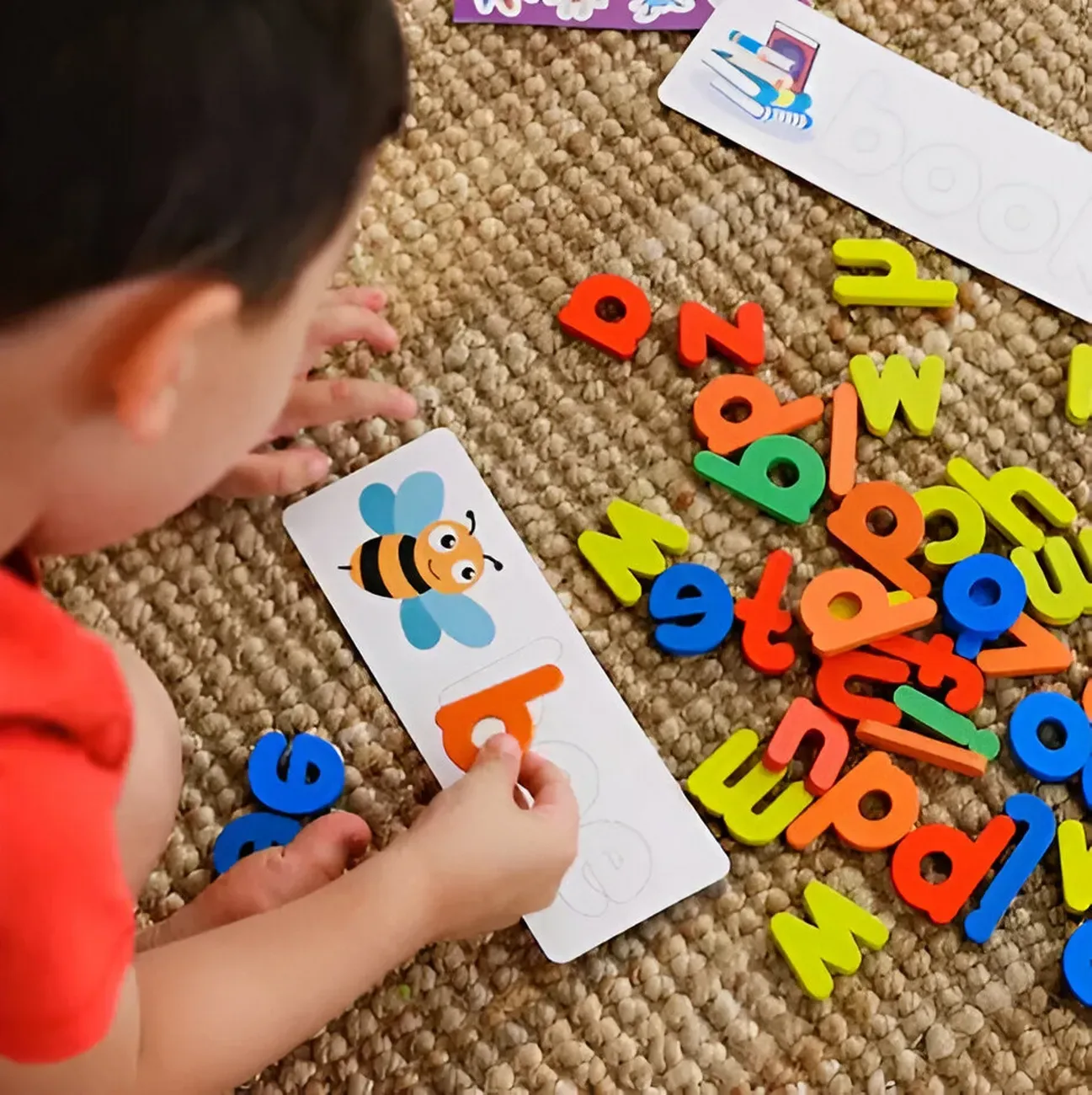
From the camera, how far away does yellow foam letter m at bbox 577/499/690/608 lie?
2.25ft

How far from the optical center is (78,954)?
39 centimetres

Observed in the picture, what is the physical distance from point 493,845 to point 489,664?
12cm

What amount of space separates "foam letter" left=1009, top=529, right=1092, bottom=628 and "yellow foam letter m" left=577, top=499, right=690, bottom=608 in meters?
0.19

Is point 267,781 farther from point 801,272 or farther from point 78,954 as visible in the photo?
point 801,272

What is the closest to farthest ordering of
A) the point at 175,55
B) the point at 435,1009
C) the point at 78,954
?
the point at 175,55 → the point at 78,954 → the point at 435,1009

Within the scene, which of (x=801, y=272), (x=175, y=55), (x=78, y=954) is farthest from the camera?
(x=801, y=272)

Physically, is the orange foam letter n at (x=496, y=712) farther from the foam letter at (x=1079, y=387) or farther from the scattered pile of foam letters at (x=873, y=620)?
the foam letter at (x=1079, y=387)

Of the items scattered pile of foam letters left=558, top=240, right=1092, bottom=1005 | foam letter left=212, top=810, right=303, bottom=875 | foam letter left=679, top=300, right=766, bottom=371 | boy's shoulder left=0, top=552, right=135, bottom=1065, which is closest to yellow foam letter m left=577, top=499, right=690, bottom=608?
scattered pile of foam letters left=558, top=240, right=1092, bottom=1005

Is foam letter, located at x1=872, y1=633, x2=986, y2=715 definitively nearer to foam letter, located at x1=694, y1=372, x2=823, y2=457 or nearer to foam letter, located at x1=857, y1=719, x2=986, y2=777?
foam letter, located at x1=857, y1=719, x2=986, y2=777

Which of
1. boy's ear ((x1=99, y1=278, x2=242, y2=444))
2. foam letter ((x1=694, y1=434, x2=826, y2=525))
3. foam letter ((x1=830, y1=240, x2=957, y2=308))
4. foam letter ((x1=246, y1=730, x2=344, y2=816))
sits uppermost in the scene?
boy's ear ((x1=99, y1=278, x2=242, y2=444))

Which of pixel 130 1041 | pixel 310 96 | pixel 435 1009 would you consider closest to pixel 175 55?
pixel 310 96

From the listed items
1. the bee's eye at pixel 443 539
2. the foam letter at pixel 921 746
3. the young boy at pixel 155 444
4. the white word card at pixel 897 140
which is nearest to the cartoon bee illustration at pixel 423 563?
the bee's eye at pixel 443 539

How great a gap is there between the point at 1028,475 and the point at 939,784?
0.19 meters

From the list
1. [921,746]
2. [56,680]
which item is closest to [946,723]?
[921,746]
